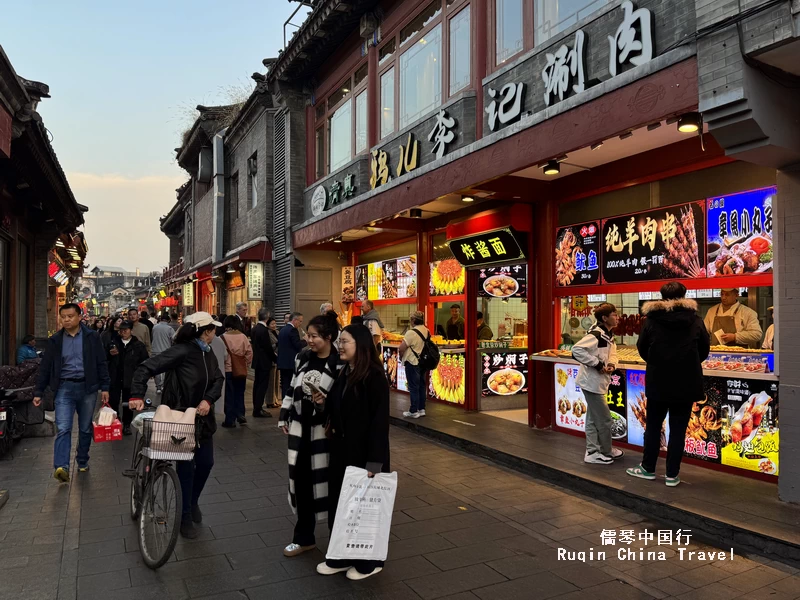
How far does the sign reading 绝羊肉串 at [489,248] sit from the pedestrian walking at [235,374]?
148 inches

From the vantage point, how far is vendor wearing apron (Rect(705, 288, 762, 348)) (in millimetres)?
6113

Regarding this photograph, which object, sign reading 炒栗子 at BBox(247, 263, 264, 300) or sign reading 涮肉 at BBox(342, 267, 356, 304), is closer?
sign reading 涮肉 at BBox(342, 267, 356, 304)

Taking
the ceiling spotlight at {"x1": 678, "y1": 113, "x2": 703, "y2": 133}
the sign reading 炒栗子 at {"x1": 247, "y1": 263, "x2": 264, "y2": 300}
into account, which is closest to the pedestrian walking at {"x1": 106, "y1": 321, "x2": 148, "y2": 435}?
the sign reading 炒栗子 at {"x1": 247, "y1": 263, "x2": 264, "y2": 300}

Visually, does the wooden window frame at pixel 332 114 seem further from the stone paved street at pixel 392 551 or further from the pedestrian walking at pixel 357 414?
the pedestrian walking at pixel 357 414

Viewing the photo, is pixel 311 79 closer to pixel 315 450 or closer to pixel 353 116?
pixel 353 116

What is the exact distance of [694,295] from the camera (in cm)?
661

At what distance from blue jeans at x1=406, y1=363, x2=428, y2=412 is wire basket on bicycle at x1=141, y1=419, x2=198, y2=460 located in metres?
5.49

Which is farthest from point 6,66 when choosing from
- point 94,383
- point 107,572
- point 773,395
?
point 773,395

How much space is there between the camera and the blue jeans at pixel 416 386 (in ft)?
31.2

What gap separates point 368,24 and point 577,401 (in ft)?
27.1

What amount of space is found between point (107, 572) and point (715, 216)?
632 centimetres

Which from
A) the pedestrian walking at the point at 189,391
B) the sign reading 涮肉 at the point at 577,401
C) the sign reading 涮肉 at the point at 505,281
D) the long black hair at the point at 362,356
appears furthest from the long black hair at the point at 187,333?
the sign reading 涮肉 at the point at 505,281

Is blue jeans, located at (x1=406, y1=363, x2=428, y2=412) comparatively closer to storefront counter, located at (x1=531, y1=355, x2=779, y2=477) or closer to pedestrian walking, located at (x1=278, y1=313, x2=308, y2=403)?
pedestrian walking, located at (x1=278, y1=313, x2=308, y2=403)

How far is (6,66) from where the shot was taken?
535cm
